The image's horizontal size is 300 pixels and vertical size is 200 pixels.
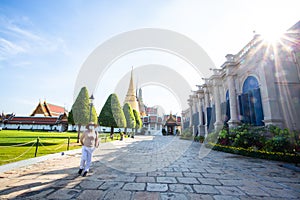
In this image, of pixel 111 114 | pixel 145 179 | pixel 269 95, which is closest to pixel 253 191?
pixel 145 179

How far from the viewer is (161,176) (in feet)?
14.1

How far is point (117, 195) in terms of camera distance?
2955 mm

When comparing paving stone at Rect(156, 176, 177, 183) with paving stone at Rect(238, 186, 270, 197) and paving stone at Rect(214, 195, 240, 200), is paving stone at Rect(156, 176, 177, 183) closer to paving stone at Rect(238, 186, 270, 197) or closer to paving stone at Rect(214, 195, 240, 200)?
paving stone at Rect(214, 195, 240, 200)

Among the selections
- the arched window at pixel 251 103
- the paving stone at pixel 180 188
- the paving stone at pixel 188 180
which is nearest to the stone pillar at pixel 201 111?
the arched window at pixel 251 103

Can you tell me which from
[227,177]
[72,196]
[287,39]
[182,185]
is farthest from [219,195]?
[287,39]

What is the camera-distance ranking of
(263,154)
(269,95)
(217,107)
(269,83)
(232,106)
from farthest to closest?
(217,107) → (232,106) → (269,83) → (269,95) → (263,154)

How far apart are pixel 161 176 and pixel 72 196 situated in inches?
92.3

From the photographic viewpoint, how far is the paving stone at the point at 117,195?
285cm

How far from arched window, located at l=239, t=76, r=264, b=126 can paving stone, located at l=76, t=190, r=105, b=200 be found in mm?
10128

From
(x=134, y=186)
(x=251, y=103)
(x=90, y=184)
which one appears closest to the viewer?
(x=134, y=186)

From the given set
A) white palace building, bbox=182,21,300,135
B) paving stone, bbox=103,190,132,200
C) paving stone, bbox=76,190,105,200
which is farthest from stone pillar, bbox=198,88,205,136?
Answer: paving stone, bbox=76,190,105,200

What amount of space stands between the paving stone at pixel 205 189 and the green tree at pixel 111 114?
18970mm

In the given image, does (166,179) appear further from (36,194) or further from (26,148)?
(26,148)

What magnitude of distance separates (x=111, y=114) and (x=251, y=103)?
17218mm
